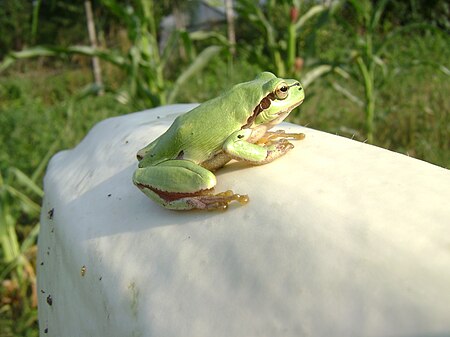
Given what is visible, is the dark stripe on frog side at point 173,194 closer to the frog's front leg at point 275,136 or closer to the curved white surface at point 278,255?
the curved white surface at point 278,255

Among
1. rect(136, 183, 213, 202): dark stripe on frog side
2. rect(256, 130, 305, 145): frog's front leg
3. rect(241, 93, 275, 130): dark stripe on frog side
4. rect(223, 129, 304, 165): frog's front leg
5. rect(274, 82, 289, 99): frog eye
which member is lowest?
rect(136, 183, 213, 202): dark stripe on frog side

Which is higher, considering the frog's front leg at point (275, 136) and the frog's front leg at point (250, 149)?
the frog's front leg at point (250, 149)

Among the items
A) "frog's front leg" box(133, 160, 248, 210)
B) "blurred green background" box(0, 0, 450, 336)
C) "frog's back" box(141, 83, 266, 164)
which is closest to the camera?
"frog's front leg" box(133, 160, 248, 210)

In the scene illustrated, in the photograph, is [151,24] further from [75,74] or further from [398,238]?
[75,74]

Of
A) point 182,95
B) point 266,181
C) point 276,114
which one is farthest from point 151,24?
point 182,95

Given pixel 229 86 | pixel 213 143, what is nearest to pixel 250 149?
pixel 213 143

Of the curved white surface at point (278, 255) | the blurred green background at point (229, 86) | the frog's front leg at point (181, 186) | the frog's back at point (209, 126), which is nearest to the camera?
the curved white surface at point (278, 255)

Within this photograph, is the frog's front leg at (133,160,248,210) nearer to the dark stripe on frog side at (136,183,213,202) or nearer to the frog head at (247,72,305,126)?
the dark stripe on frog side at (136,183,213,202)

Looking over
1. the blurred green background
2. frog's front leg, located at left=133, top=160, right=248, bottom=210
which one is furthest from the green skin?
the blurred green background

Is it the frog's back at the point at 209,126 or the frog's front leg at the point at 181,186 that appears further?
the frog's back at the point at 209,126

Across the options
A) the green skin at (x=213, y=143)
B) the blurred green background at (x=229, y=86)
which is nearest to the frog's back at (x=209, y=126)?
the green skin at (x=213, y=143)
